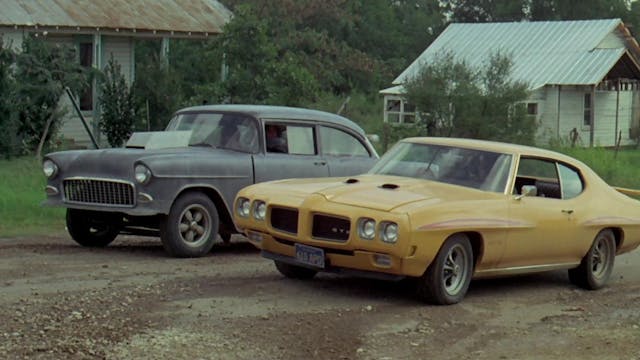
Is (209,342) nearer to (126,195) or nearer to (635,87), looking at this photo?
(126,195)

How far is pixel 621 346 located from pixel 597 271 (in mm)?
3078

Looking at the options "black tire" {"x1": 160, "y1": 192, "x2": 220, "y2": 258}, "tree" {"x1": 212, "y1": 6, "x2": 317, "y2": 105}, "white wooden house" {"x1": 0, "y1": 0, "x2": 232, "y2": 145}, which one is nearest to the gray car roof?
"black tire" {"x1": 160, "y1": 192, "x2": 220, "y2": 258}

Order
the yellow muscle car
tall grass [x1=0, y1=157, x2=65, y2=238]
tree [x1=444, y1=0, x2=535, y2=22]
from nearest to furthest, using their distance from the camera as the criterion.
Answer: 1. the yellow muscle car
2. tall grass [x1=0, y1=157, x2=65, y2=238]
3. tree [x1=444, y1=0, x2=535, y2=22]

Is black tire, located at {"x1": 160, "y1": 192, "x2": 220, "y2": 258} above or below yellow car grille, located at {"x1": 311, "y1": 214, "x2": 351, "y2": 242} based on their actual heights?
below

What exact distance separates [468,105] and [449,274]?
15.3 m

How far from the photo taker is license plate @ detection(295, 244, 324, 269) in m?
9.04

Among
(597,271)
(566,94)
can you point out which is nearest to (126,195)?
(597,271)

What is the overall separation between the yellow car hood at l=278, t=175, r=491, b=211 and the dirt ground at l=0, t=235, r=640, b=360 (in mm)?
856

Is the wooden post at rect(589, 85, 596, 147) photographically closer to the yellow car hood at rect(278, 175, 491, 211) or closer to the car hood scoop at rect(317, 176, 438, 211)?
the yellow car hood at rect(278, 175, 491, 211)

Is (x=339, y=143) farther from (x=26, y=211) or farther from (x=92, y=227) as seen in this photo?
(x=26, y=211)

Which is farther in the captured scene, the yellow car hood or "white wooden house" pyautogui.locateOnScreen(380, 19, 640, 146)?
"white wooden house" pyautogui.locateOnScreen(380, 19, 640, 146)

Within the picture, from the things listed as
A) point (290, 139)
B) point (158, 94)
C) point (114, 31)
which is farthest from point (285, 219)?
point (114, 31)

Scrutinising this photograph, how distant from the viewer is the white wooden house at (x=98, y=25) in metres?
24.6

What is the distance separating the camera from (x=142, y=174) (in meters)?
11.0
